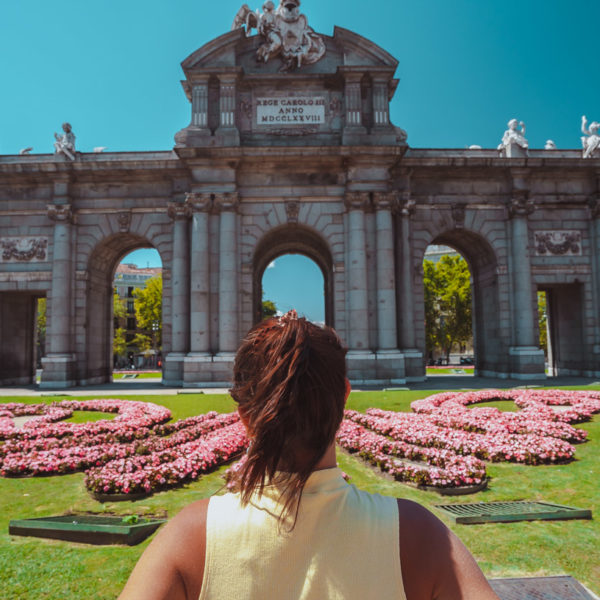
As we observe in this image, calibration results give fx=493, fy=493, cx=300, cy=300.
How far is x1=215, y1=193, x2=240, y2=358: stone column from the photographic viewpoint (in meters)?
22.9

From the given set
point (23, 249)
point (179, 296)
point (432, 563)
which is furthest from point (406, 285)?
point (432, 563)

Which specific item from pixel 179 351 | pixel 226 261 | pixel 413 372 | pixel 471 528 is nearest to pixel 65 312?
pixel 179 351

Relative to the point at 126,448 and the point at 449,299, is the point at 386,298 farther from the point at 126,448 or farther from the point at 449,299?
the point at 449,299

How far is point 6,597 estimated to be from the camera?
13.5 ft

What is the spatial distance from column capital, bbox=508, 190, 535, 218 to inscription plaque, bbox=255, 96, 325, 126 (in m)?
10.4

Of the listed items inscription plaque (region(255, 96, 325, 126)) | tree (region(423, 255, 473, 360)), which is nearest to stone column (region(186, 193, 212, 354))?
inscription plaque (region(255, 96, 325, 126))

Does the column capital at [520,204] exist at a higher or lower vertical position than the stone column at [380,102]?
lower

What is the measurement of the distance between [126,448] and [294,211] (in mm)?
16774

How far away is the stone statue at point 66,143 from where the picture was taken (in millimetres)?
24953

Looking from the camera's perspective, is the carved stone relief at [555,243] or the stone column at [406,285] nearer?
the stone column at [406,285]

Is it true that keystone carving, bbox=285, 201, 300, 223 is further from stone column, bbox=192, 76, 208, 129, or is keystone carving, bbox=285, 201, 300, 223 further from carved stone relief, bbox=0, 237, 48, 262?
A: carved stone relief, bbox=0, 237, 48, 262

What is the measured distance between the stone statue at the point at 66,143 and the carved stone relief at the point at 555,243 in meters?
24.3

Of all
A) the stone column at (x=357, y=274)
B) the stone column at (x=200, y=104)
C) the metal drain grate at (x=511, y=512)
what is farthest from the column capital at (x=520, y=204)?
the metal drain grate at (x=511, y=512)

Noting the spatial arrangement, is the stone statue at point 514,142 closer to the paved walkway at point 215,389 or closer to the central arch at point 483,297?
the central arch at point 483,297
